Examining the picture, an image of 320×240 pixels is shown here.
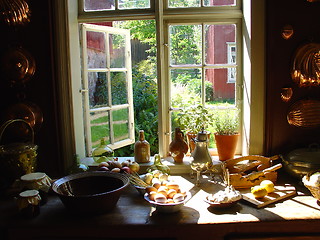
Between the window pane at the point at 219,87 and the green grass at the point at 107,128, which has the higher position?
the window pane at the point at 219,87

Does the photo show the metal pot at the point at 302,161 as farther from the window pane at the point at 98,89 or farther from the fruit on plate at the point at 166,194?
the window pane at the point at 98,89

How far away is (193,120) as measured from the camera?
2510 mm

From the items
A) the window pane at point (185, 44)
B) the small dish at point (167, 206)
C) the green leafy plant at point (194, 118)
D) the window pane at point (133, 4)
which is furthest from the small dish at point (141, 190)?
the window pane at point (133, 4)

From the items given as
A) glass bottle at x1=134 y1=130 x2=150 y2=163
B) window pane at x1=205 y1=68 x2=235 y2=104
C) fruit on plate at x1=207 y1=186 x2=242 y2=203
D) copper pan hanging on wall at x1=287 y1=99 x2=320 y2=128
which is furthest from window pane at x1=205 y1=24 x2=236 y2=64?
fruit on plate at x1=207 y1=186 x2=242 y2=203

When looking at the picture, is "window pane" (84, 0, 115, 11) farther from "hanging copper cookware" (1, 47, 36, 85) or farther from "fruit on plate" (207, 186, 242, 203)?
"fruit on plate" (207, 186, 242, 203)

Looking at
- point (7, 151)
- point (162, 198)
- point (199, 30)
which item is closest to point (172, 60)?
point (199, 30)

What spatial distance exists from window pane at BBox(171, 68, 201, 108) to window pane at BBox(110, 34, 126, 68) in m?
0.51

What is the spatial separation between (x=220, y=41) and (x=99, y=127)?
45.9 inches

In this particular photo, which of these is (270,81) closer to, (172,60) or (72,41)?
(172,60)

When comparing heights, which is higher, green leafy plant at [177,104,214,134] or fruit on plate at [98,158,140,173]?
green leafy plant at [177,104,214,134]

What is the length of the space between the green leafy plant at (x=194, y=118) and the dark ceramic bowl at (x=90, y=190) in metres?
0.75

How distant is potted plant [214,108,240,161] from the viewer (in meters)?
2.42

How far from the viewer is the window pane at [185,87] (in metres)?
2.54

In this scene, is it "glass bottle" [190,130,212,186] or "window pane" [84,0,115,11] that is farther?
"window pane" [84,0,115,11]
